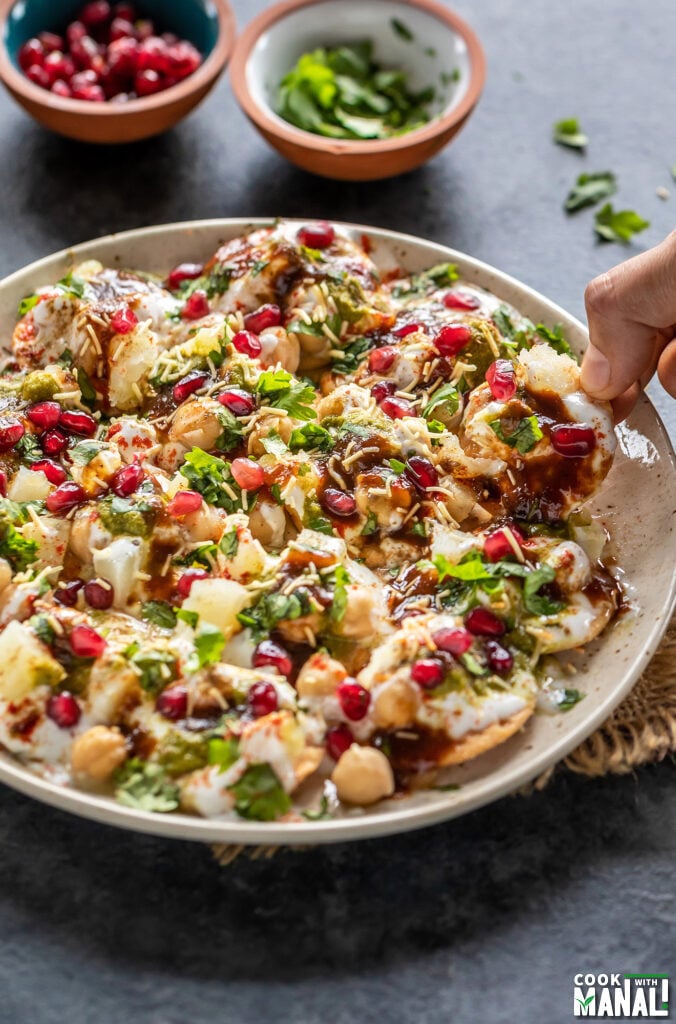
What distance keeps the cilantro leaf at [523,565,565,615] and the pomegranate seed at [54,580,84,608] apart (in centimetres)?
202

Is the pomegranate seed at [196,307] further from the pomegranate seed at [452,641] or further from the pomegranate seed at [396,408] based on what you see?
the pomegranate seed at [452,641]

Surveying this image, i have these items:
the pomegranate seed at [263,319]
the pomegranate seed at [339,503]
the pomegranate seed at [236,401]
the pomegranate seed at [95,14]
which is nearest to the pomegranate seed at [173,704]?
the pomegranate seed at [339,503]

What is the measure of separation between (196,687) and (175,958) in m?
1.10

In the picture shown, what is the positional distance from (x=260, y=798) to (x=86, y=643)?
1.00 meters

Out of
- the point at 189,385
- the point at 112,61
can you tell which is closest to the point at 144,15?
the point at 112,61

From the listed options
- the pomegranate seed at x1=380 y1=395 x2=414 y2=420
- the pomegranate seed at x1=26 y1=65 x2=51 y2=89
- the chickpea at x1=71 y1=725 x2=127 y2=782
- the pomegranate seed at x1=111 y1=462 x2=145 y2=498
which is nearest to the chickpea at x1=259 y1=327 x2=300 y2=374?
the pomegranate seed at x1=380 y1=395 x2=414 y2=420

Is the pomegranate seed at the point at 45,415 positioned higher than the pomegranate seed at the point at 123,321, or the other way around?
the pomegranate seed at the point at 123,321

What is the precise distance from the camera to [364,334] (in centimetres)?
627

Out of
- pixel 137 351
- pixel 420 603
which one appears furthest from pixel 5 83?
pixel 420 603

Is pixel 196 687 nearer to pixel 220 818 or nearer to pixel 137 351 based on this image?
pixel 220 818

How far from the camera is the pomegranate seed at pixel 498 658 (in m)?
4.98

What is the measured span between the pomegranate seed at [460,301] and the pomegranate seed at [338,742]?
2551mm

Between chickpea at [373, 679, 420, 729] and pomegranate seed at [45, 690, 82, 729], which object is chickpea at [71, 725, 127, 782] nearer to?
pomegranate seed at [45, 690, 82, 729]

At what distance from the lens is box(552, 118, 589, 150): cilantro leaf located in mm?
8672
